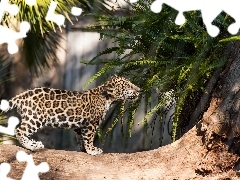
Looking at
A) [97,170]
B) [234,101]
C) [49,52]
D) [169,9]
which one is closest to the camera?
[234,101]

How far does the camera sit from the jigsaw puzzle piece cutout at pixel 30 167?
2.05 m

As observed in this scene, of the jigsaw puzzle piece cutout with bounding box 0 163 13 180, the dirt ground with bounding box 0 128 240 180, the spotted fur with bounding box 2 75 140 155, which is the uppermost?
the spotted fur with bounding box 2 75 140 155

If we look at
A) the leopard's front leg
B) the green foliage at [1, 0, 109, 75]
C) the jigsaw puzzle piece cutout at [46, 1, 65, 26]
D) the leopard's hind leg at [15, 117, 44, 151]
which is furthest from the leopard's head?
the green foliage at [1, 0, 109, 75]

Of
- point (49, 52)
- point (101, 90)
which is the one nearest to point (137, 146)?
point (49, 52)

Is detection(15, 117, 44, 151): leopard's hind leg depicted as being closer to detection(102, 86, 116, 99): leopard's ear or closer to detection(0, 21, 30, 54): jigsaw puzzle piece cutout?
detection(102, 86, 116, 99): leopard's ear

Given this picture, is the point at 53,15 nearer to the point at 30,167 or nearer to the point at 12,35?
the point at 12,35

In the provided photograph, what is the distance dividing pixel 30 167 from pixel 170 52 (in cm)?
71

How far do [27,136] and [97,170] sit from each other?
0.98 feet

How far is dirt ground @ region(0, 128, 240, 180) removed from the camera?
6.75 feet

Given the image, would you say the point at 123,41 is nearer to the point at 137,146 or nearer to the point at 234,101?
the point at 234,101

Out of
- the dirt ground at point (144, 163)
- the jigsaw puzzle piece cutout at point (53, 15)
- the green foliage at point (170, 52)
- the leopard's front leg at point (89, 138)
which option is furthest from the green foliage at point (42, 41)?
the dirt ground at point (144, 163)

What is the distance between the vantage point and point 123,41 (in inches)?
92.9

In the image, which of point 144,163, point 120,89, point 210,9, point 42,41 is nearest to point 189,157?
point 144,163

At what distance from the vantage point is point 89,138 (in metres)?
2.30
